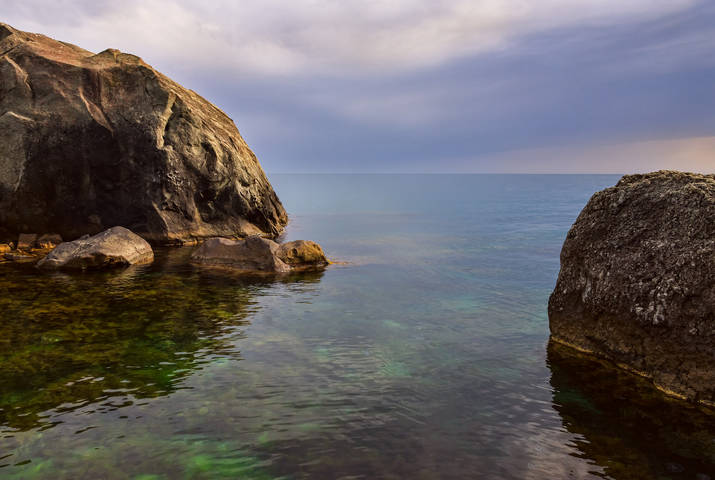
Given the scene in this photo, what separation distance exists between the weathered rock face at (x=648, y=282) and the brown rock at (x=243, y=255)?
41.8 ft

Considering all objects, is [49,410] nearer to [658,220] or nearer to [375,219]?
[658,220]

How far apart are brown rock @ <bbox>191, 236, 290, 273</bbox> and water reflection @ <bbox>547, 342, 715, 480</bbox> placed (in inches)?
539

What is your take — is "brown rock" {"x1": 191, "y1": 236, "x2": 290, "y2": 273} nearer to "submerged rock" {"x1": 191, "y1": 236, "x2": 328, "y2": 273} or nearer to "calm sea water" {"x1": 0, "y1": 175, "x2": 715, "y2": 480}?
"submerged rock" {"x1": 191, "y1": 236, "x2": 328, "y2": 273}

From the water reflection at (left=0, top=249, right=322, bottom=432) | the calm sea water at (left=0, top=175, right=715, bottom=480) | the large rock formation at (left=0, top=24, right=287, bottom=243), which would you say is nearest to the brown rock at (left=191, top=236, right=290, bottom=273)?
the water reflection at (left=0, top=249, right=322, bottom=432)

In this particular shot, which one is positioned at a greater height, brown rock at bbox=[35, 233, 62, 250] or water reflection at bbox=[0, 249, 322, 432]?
brown rock at bbox=[35, 233, 62, 250]

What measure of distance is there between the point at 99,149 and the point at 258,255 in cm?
1151

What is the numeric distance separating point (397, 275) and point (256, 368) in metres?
12.3

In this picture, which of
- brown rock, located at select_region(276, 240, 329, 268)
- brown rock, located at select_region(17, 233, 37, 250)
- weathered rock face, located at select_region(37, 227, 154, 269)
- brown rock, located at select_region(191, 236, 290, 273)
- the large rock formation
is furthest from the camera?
the large rock formation

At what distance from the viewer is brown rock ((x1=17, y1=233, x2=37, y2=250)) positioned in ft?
78.1

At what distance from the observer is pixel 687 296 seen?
9219mm

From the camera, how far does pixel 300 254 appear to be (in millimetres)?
22938

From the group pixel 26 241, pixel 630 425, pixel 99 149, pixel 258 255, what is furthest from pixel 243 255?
pixel 630 425

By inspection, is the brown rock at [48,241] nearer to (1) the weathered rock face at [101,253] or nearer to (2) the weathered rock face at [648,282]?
(1) the weathered rock face at [101,253]

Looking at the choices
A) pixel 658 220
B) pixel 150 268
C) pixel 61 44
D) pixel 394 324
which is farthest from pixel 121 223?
pixel 658 220
